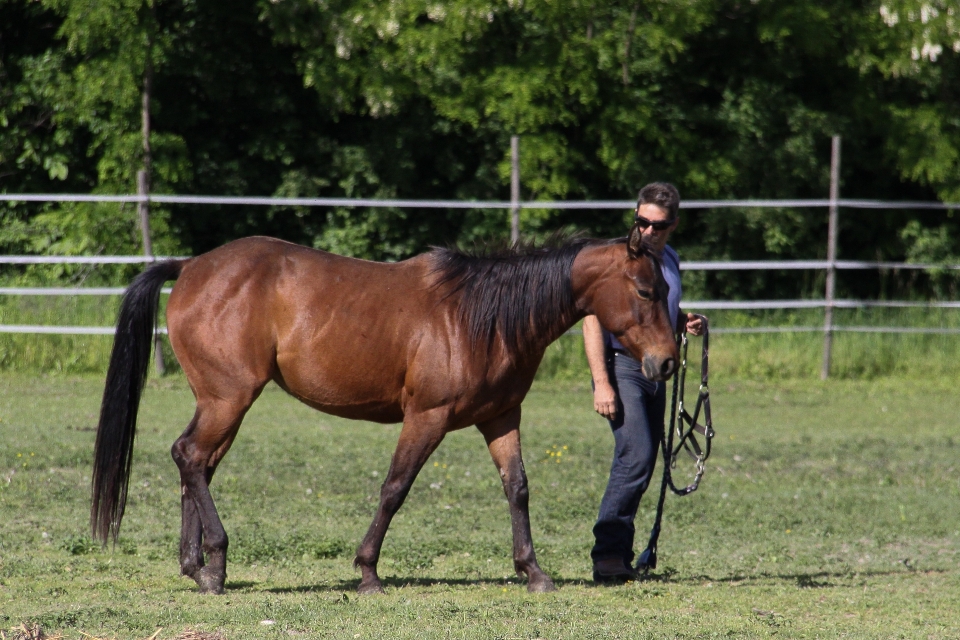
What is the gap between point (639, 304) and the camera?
519 centimetres

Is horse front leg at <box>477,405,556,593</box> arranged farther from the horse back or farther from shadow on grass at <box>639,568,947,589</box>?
shadow on grass at <box>639,568,947,589</box>

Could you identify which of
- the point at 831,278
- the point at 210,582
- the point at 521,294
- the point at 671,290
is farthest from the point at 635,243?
the point at 831,278

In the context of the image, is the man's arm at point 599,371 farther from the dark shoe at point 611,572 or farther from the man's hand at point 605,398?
the dark shoe at point 611,572

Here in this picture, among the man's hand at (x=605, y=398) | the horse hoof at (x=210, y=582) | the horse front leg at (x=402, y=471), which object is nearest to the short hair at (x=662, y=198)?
the man's hand at (x=605, y=398)

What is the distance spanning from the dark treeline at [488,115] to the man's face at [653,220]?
8631 millimetres

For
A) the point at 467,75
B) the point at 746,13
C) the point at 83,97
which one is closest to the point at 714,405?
the point at 467,75

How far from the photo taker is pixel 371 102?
47.6 feet

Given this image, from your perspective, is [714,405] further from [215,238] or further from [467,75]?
[215,238]

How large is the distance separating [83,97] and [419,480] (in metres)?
8.58

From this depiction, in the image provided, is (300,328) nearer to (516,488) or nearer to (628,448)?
(516,488)

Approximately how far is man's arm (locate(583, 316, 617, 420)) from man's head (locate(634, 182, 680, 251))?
494 millimetres

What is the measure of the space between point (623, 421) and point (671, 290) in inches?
27.4

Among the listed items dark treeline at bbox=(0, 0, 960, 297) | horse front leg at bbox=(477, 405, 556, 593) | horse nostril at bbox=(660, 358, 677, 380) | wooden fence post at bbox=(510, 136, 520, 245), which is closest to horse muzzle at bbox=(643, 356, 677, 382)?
horse nostril at bbox=(660, 358, 677, 380)

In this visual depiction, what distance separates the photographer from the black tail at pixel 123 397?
5.46 metres
